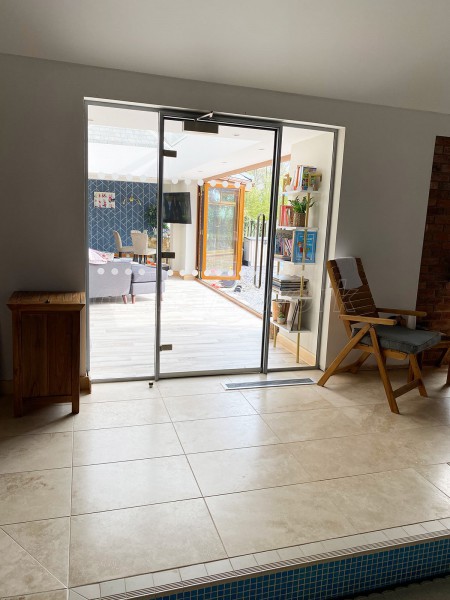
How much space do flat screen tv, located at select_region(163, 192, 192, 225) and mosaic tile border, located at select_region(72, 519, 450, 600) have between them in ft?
8.41

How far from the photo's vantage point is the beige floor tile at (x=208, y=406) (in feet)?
10.7

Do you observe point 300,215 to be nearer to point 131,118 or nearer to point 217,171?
point 217,171

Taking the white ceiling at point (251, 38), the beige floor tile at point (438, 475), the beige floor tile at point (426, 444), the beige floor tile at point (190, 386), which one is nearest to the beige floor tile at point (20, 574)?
the beige floor tile at point (190, 386)

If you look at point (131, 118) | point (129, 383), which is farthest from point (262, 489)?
point (131, 118)

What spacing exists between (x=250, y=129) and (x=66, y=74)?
4.75 feet

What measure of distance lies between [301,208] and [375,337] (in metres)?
1.40

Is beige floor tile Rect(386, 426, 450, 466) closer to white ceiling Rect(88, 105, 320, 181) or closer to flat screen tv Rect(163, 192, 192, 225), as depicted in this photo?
flat screen tv Rect(163, 192, 192, 225)

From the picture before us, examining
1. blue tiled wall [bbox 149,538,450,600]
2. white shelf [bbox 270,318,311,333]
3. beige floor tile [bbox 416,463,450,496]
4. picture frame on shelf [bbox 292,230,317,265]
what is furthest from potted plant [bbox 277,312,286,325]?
blue tiled wall [bbox 149,538,450,600]

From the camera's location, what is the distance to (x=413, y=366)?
3604 mm

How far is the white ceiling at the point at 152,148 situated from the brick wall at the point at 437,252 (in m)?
1.50

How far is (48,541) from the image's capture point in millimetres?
1973

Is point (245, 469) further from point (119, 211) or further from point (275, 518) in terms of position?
point (119, 211)

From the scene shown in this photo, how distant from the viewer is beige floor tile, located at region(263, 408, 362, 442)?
3.02 metres

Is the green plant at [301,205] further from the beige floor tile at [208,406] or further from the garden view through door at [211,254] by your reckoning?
the beige floor tile at [208,406]
